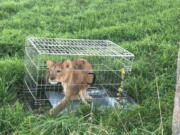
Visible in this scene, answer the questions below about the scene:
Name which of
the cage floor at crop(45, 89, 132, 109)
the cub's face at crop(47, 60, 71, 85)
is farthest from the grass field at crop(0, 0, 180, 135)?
the cub's face at crop(47, 60, 71, 85)

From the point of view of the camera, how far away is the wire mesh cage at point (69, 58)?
4.85m

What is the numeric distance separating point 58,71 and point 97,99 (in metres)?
0.70

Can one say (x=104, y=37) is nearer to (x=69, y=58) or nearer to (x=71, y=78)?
(x=69, y=58)

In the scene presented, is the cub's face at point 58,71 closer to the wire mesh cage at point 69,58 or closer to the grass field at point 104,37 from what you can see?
the wire mesh cage at point 69,58

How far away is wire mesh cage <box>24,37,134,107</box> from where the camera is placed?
4.85m

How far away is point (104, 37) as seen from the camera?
24.5 feet

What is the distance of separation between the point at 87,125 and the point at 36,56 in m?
1.33

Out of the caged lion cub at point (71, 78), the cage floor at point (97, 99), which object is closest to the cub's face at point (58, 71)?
the caged lion cub at point (71, 78)

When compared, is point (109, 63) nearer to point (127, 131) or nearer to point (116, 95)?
point (116, 95)

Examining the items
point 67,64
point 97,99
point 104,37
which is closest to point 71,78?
point 67,64

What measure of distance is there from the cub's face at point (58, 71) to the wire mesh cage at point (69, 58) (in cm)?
14

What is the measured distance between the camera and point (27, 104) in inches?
Result: 186

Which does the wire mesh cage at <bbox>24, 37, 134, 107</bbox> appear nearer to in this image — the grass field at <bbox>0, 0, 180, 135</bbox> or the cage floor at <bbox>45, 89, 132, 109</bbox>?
the cage floor at <bbox>45, 89, 132, 109</bbox>

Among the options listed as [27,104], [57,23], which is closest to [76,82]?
[27,104]
